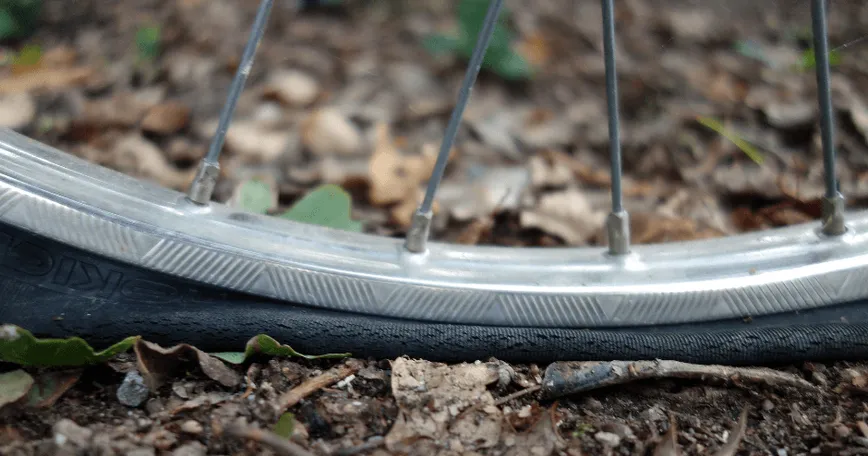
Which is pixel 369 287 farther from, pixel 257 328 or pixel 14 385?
pixel 14 385

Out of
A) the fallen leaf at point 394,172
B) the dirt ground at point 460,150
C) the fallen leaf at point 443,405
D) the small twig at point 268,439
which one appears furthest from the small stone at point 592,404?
the fallen leaf at point 394,172

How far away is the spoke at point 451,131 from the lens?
100cm

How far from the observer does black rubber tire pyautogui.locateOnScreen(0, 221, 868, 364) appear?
948 millimetres

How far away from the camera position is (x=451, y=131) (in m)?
1.02

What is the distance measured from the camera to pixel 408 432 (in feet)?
2.79

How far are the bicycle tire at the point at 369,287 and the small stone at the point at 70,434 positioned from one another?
0.16 metres

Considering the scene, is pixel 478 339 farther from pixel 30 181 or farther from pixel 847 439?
pixel 30 181

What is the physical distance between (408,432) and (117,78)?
1394 mm

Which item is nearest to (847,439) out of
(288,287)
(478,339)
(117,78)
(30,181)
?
(478,339)

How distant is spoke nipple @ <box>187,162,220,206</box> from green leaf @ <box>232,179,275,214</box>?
22 cm

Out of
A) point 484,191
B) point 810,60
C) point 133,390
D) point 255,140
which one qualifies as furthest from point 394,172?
point 810,60

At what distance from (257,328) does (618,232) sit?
50 centimetres

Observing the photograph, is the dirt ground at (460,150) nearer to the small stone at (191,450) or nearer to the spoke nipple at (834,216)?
the small stone at (191,450)

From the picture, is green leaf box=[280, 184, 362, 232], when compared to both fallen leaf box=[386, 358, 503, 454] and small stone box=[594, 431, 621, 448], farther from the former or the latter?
small stone box=[594, 431, 621, 448]
